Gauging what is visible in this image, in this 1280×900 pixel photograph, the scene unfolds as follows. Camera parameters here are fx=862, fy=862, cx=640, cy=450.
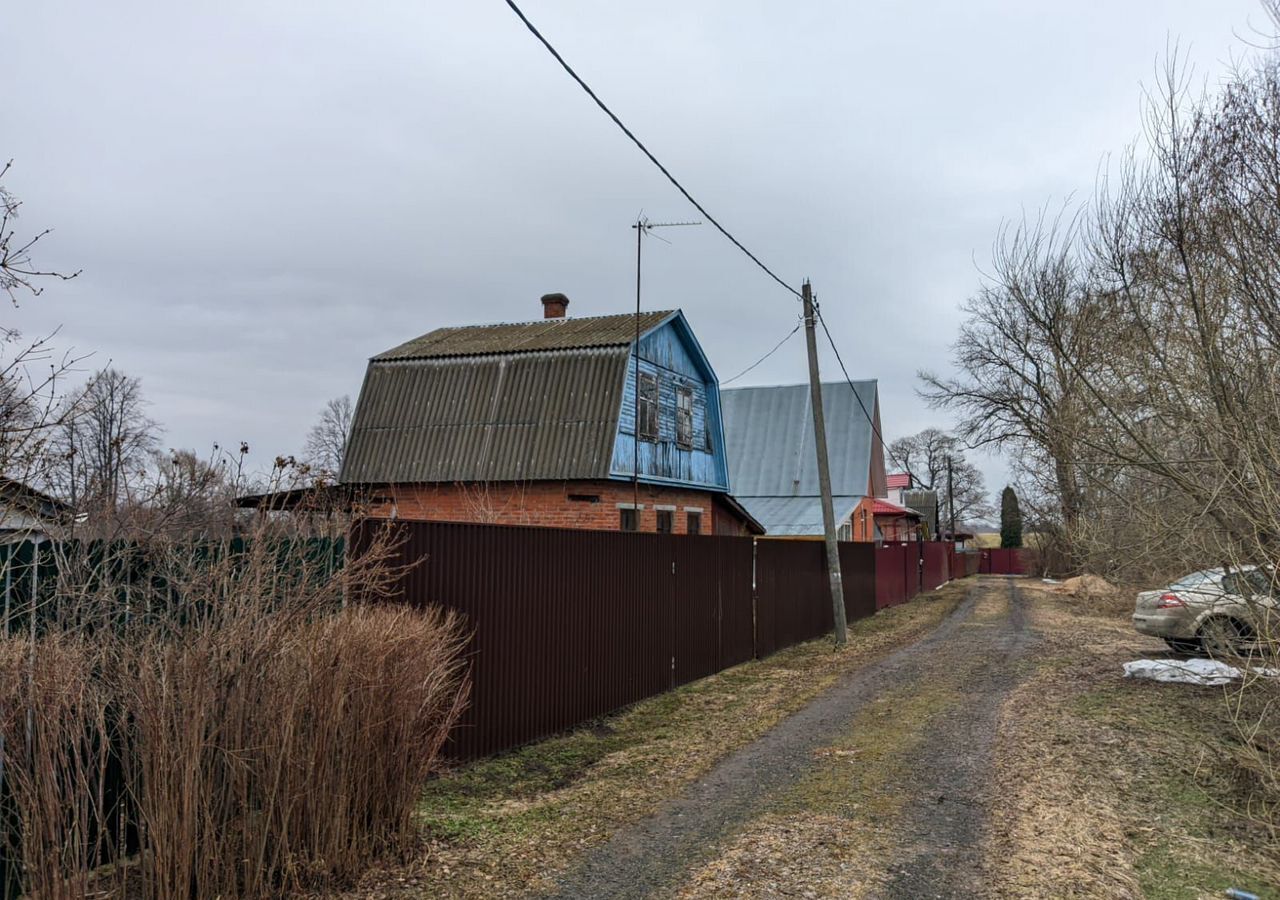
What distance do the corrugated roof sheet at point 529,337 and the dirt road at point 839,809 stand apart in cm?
1067

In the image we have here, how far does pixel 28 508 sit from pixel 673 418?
16.8 m

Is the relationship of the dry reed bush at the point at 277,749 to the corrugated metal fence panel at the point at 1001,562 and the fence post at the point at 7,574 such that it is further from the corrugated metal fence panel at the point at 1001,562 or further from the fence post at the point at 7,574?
the corrugated metal fence panel at the point at 1001,562

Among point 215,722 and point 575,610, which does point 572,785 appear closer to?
point 575,610

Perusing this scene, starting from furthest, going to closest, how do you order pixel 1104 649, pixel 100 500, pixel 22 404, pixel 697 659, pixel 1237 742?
pixel 1104 649 < pixel 697 659 < pixel 1237 742 < pixel 100 500 < pixel 22 404

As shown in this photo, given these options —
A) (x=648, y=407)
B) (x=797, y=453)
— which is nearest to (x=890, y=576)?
(x=797, y=453)

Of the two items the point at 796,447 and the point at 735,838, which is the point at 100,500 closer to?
the point at 735,838

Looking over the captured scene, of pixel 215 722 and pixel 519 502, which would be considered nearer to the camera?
pixel 215 722

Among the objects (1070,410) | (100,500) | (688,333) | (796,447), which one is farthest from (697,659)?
(796,447)

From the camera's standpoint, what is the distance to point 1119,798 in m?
6.15

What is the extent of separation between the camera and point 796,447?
121 ft

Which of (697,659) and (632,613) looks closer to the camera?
(632,613)

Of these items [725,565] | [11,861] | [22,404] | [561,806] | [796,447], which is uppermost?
[796,447]

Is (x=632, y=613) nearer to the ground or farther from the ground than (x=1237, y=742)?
farther from the ground

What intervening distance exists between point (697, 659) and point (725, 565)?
1.61m
